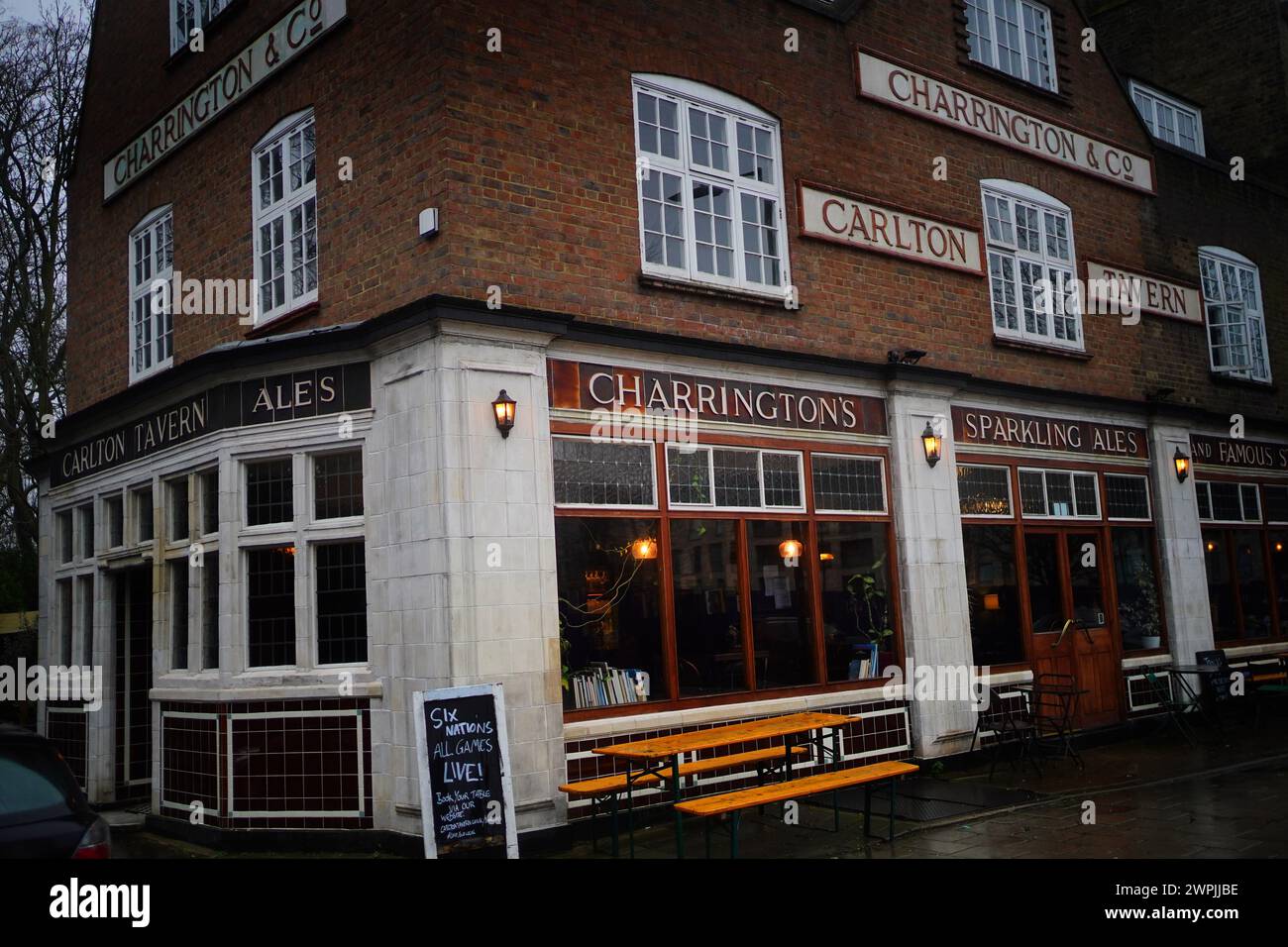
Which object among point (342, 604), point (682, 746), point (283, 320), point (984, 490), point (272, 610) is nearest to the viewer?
point (682, 746)

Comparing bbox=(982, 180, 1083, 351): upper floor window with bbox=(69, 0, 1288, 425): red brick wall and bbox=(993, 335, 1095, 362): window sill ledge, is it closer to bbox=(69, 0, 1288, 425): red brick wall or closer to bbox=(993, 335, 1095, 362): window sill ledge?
bbox=(993, 335, 1095, 362): window sill ledge

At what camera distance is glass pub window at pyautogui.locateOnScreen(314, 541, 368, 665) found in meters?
9.41

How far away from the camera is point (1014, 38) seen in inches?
591

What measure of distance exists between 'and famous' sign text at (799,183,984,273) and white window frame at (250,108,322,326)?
513cm

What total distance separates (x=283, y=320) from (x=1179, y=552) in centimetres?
1245

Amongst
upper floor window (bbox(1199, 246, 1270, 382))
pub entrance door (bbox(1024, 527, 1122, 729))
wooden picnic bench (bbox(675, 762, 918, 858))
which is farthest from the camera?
upper floor window (bbox(1199, 246, 1270, 382))

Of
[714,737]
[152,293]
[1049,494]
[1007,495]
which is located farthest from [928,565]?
[152,293]

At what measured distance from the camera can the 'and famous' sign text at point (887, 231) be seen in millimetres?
11969

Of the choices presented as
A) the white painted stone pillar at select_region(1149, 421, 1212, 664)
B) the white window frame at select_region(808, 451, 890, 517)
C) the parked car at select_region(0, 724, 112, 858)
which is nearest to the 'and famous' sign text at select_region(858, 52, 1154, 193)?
the white painted stone pillar at select_region(1149, 421, 1212, 664)

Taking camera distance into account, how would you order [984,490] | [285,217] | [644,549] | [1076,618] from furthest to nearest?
[1076,618] → [984,490] → [285,217] → [644,549]

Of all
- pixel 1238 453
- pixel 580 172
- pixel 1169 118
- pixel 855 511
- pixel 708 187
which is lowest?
pixel 855 511

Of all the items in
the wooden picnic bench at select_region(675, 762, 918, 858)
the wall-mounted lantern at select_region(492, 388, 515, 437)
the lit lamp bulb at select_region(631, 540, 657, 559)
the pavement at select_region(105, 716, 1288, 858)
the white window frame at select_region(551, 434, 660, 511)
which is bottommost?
the pavement at select_region(105, 716, 1288, 858)

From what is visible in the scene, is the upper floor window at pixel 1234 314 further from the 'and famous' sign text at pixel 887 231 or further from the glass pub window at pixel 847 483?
the glass pub window at pixel 847 483

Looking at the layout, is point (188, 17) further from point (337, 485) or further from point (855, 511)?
point (855, 511)
